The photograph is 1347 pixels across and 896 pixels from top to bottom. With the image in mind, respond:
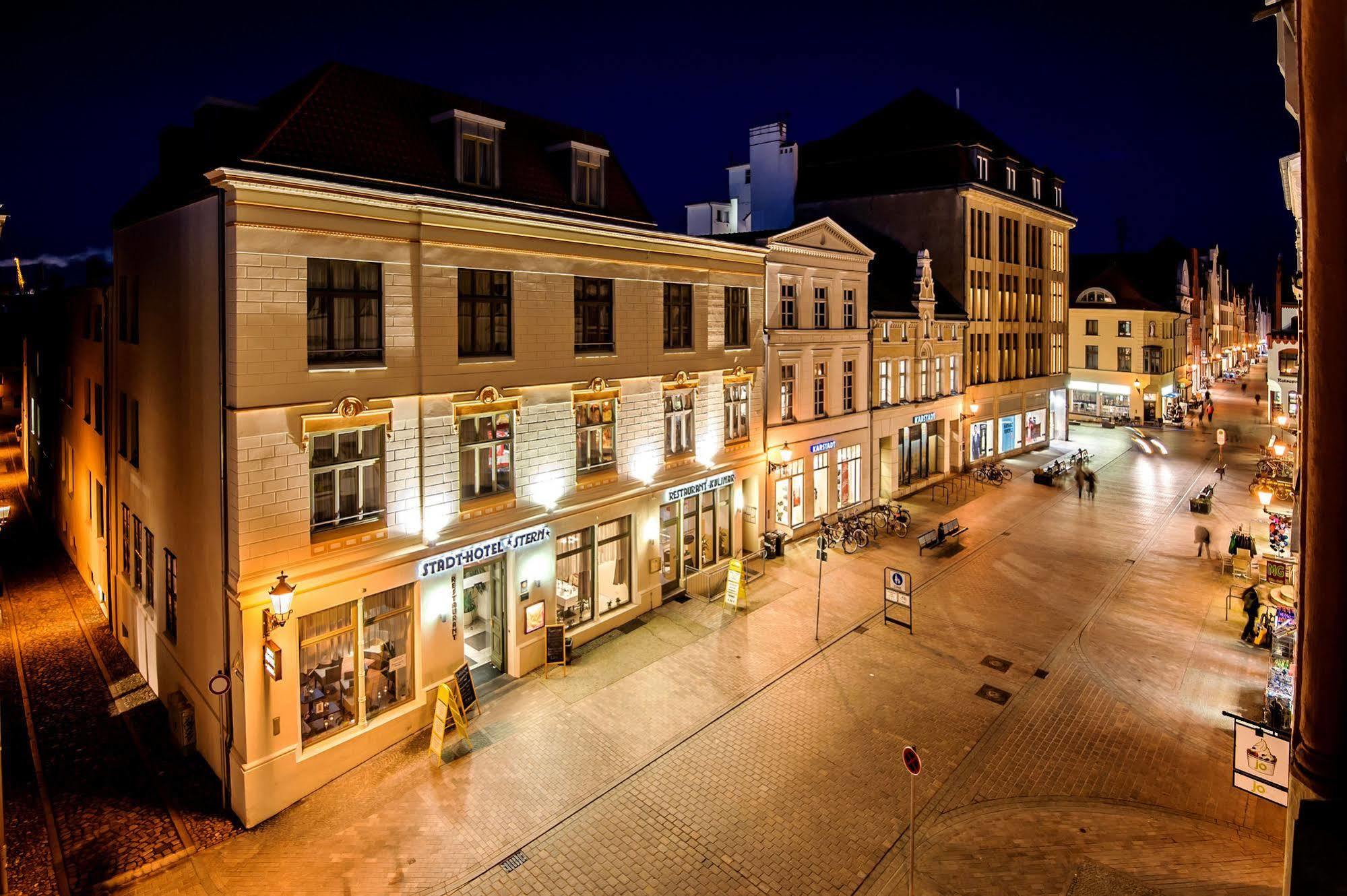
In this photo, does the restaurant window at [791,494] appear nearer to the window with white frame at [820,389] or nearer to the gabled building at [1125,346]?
the window with white frame at [820,389]

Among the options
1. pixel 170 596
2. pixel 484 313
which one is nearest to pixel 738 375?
pixel 484 313

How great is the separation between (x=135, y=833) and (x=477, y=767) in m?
5.51

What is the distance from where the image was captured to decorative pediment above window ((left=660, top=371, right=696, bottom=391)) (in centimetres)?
2150

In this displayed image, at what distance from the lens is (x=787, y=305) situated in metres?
26.8

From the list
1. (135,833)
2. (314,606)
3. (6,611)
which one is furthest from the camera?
(6,611)

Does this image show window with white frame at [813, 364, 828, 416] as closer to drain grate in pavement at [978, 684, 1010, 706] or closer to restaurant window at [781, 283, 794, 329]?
restaurant window at [781, 283, 794, 329]

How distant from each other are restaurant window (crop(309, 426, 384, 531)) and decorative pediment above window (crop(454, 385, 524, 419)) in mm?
1831

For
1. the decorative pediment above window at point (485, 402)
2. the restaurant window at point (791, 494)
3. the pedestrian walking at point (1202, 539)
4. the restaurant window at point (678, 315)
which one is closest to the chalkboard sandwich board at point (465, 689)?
the decorative pediment above window at point (485, 402)

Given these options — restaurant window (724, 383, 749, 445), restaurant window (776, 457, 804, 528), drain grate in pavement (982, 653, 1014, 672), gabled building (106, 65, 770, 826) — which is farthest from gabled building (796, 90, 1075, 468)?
gabled building (106, 65, 770, 826)

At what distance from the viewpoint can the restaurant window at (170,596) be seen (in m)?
15.8

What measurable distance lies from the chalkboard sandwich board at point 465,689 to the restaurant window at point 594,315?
26.3 feet

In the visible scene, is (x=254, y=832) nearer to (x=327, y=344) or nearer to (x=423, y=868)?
(x=423, y=868)

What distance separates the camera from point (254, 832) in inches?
491

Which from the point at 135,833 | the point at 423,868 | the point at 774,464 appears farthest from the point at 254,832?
the point at 774,464
